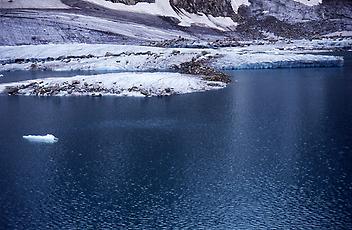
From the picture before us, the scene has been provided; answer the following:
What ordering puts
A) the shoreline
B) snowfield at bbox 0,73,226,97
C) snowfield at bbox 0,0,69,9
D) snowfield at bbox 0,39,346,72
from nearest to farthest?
1. snowfield at bbox 0,73,226,97
2. the shoreline
3. snowfield at bbox 0,39,346,72
4. snowfield at bbox 0,0,69,9

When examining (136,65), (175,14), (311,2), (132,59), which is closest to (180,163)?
(136,65)

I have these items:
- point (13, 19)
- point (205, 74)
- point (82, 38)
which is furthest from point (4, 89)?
point (13, 19)

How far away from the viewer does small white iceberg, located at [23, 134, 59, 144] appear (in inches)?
1215

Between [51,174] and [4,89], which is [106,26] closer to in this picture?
[4,89]

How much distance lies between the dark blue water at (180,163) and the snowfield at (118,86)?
2.15 m

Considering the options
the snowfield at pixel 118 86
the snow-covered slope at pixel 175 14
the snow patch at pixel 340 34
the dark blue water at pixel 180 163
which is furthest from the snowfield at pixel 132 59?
the snow patch at pixel 340 34

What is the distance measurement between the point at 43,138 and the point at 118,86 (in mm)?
16204

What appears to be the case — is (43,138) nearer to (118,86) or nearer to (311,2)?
(118,86)

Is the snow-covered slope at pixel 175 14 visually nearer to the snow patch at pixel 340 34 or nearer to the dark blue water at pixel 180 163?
the snow patch at pixel 340 34

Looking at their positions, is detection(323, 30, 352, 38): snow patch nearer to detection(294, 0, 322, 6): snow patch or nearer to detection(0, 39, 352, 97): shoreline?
detection(294, 0, 322, 6): snow patch

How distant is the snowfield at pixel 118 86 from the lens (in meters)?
45.8

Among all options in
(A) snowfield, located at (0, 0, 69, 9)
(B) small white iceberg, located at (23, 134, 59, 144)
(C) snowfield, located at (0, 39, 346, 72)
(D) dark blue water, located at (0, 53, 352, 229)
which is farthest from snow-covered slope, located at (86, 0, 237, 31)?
(B) small white iceberg, located at (23, 134, 59, 144)

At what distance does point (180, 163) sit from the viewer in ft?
86.3

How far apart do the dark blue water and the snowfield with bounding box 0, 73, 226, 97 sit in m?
2.15
